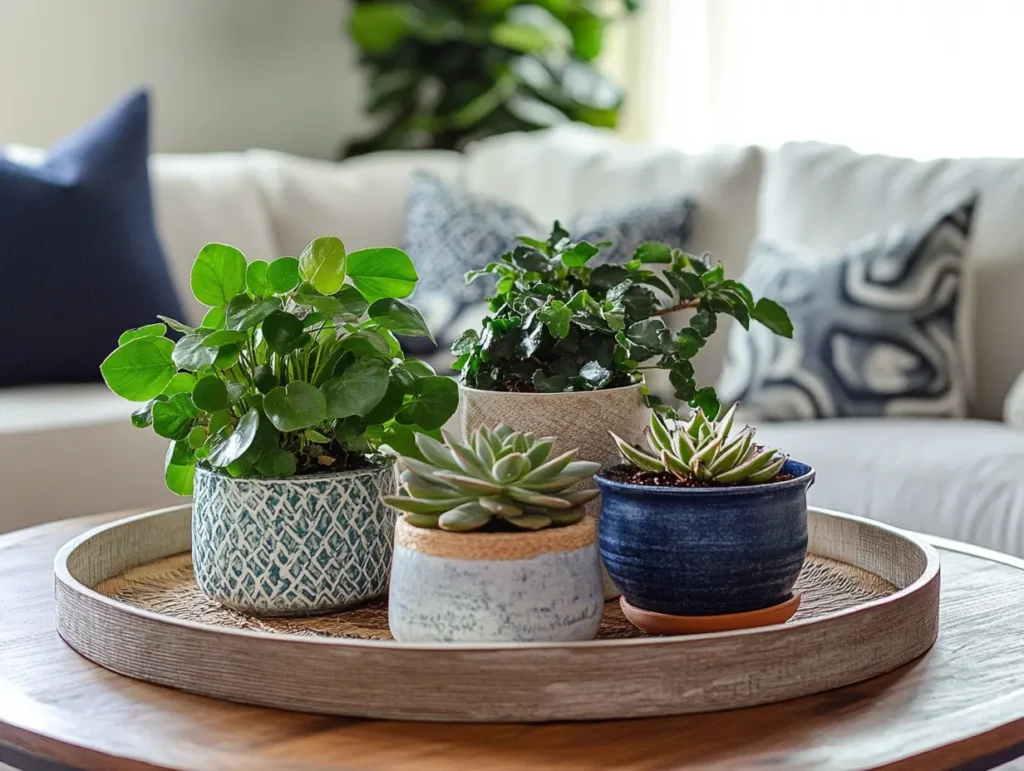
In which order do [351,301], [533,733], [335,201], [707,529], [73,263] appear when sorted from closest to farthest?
[533,733] → [707,529] → [351,301] → [73,263] → [335,201]

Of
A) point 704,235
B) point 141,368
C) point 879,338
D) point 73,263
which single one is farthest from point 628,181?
point 141,368

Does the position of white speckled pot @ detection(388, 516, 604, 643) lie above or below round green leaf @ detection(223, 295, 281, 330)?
below

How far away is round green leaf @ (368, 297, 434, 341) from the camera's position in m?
0.98

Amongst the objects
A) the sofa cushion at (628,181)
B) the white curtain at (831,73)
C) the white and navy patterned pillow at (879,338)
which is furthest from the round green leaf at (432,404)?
the white curtain at (831,73)

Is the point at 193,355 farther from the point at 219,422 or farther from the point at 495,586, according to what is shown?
the point at 495,586

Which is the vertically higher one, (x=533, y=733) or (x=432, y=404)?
(x=432, y=404)

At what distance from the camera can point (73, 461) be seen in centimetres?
208

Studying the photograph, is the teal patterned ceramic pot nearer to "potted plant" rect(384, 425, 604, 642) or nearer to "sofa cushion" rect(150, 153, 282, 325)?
"potted plant" rect(384, 425, 604, 642)

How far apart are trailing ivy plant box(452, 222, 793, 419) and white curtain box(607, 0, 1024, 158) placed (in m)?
2.32

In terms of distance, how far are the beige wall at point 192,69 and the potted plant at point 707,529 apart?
280cm

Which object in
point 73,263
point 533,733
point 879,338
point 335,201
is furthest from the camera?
point 335,201

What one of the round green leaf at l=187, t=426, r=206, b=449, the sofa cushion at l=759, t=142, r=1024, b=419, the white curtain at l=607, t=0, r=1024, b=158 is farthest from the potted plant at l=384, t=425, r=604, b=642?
the white curtain at l=607, t=0, r=1024, b=158

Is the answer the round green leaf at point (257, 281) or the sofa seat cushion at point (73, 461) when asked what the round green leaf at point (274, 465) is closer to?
the round green leaf at point (257, 281)

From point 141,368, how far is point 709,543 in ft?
1.48
